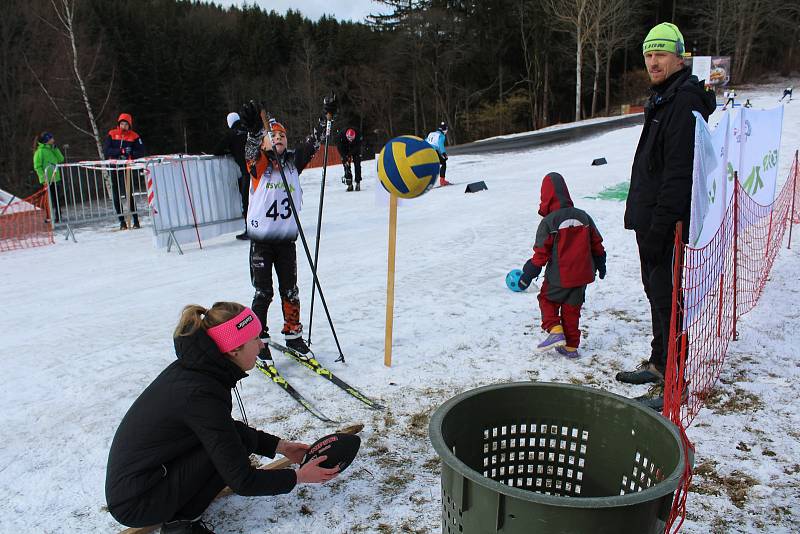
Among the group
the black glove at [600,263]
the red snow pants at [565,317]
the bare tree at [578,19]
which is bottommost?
the red snow pants at [565,317]

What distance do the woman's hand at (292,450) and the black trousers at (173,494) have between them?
0.46 meters

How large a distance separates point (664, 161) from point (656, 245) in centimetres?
52

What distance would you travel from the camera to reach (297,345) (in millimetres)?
4977

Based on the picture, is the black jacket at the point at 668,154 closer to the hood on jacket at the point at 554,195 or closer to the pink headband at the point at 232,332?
the hood on jacket at the point at 554,195

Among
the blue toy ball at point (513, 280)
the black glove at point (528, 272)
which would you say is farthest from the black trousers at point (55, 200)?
the black glove at point (528, 272)

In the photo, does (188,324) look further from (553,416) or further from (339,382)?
(339,382)

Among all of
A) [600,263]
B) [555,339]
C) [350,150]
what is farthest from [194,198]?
[600,263]

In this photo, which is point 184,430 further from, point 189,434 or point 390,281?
point 390,281

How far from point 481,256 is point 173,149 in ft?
148

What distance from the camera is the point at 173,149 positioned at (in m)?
47.8

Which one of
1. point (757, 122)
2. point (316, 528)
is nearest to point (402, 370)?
point (316, 528)

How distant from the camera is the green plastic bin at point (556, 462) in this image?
1.71 m

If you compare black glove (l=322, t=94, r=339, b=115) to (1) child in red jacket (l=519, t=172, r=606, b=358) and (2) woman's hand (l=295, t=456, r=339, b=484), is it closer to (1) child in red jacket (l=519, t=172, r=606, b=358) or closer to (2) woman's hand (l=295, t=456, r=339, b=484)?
(1) child in red jacket (l=519, t=172, r=606, b=358)

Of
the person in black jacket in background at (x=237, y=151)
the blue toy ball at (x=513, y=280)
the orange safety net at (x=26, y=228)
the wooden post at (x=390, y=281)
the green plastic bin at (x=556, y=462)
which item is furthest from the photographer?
the orange safety net at (x=26, y=228)
